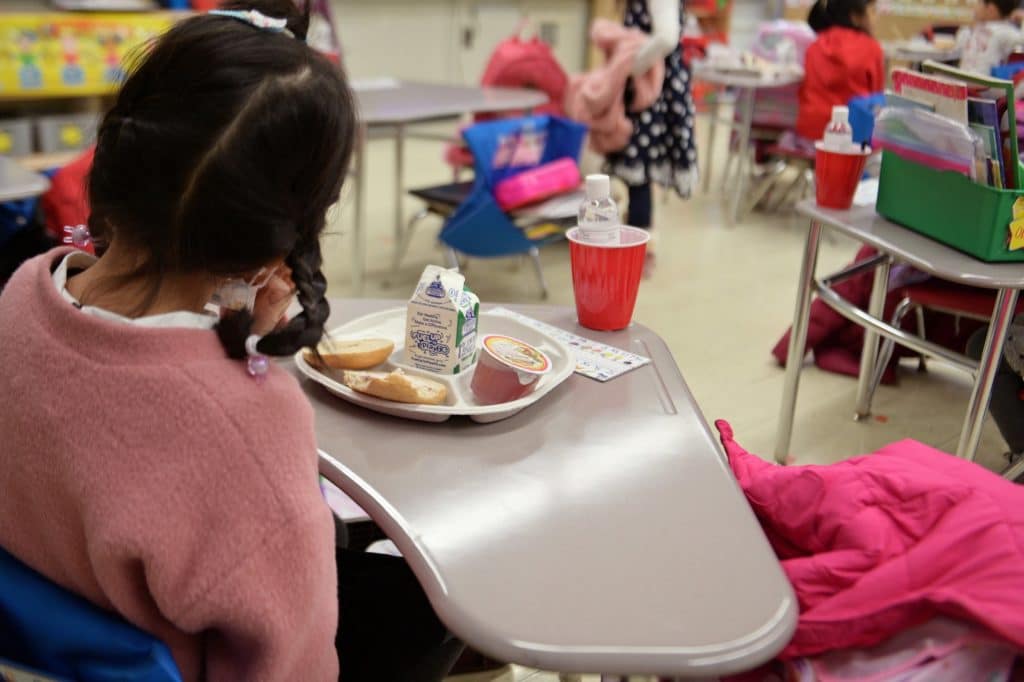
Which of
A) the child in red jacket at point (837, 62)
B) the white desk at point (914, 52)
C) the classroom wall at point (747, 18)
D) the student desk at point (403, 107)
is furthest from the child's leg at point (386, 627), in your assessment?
the classroom wall at point (747, 18)

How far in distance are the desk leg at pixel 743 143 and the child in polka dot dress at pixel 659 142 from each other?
841 mm

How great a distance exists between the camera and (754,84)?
13.4 ft

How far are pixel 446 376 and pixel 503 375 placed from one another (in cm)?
9

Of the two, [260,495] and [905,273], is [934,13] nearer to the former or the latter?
[905,273]

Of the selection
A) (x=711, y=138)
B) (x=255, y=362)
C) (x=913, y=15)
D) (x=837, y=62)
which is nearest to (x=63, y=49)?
(x=711, y=138)

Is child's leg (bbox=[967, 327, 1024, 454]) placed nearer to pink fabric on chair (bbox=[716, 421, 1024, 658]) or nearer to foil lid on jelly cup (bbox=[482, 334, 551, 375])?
pink fabric on chair (bbox=[716, 421, 1024, 658])

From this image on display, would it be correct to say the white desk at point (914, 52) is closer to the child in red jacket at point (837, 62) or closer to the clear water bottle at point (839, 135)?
the child in red jacket at point (837, 62)

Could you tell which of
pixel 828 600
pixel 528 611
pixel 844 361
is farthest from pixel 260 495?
pixel 844 361

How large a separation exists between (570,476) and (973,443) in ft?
3.72

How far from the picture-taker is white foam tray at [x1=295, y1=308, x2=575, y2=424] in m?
1.09

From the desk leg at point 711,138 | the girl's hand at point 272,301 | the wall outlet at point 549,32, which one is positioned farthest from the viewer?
the wall outlet at point 549,32

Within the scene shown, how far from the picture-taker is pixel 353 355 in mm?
1190

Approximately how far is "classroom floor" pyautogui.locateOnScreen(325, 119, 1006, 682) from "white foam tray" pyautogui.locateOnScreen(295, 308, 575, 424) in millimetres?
652

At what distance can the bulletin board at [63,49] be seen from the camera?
3.88m
